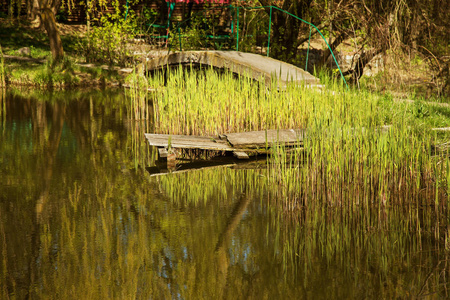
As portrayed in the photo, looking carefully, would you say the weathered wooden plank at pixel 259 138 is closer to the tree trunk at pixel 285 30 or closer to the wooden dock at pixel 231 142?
the wooden dock at pixel 231 142

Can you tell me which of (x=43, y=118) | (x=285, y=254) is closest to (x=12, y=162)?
(x=43, y=118)

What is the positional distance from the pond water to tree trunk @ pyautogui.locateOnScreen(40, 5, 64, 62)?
9.62 m

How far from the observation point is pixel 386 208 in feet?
16.5

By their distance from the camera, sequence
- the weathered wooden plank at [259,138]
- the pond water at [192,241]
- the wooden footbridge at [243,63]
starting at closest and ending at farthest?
the pond water at [192,241] < the weathered wooden plank at [259,138] < the wooden footbridge at [243,63]

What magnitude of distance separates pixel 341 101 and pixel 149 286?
4.57 metres

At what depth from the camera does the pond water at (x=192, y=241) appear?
3686mm

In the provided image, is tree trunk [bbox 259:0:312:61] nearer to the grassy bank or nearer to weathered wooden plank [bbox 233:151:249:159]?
the grassy bank

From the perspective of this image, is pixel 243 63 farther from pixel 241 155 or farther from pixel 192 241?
pixel 192 241

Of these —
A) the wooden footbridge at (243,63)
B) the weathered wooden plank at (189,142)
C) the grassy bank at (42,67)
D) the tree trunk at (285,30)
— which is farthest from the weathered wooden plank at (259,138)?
the grassy bank at (42,67)

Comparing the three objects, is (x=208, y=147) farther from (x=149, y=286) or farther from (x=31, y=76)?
(x=31, y=76)

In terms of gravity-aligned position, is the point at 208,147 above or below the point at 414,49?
below

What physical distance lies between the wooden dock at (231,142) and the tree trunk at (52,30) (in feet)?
31.8

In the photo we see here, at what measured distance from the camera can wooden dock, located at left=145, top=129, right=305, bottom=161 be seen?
7121 millimetres

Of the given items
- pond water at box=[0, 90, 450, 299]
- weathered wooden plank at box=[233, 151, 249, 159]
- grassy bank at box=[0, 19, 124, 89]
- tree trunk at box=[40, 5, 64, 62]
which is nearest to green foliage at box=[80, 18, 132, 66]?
grassy bank at box=[0, 19, 124, 89]
